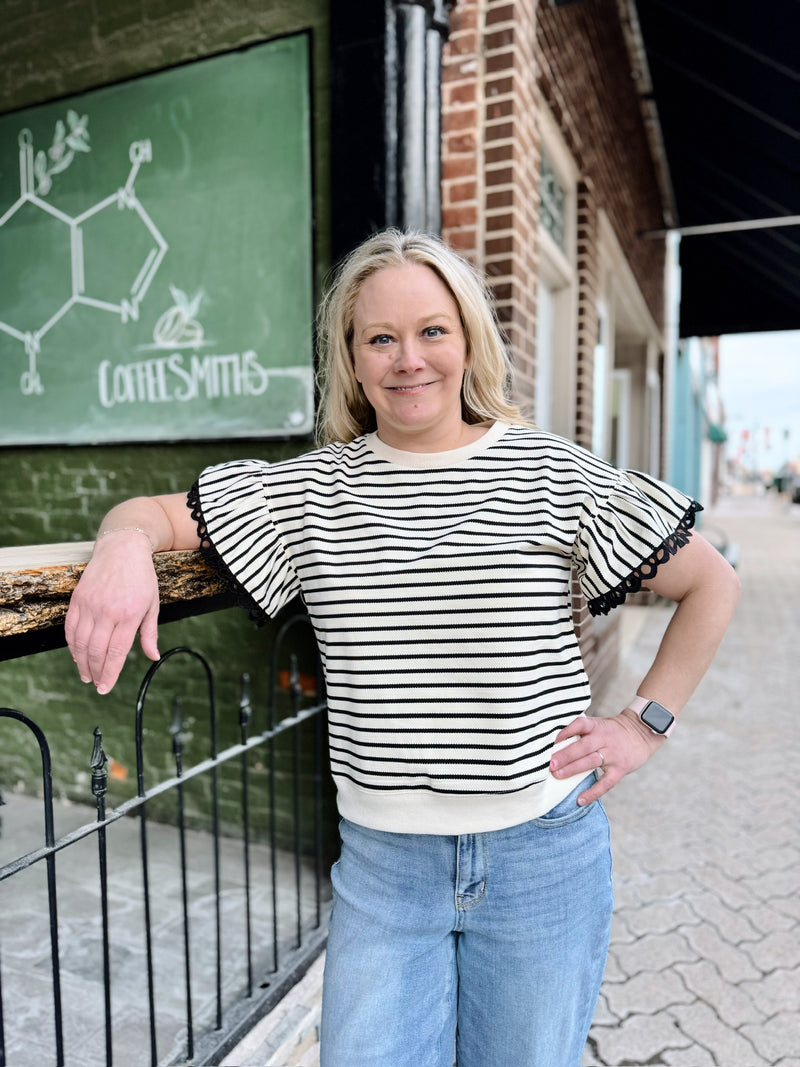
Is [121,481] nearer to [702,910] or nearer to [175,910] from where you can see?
[175,910]

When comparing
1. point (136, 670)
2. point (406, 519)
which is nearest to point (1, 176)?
point (136, 670)

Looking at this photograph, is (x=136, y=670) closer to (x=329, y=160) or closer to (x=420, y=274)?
(x=329, y=160)

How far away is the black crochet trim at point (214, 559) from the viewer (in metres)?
1.40

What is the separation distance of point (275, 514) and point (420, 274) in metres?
0.49

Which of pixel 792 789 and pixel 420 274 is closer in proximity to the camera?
pixel 420 274

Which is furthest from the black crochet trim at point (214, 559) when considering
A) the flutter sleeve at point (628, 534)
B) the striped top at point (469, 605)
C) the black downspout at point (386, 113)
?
the black downspout at point (386, 113)

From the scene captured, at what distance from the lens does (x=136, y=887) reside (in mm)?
3025

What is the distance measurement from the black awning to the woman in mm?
4335

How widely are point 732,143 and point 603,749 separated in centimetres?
636

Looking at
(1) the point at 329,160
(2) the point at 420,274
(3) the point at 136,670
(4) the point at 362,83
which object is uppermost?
(4) the point at 362,83

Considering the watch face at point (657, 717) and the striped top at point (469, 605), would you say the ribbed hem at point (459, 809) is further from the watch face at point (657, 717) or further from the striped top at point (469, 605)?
the watch face at point (657, 717)

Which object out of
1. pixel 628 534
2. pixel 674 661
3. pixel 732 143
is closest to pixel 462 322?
pixel 628 534

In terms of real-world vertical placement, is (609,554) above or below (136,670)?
above

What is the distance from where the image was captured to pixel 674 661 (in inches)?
55.1
